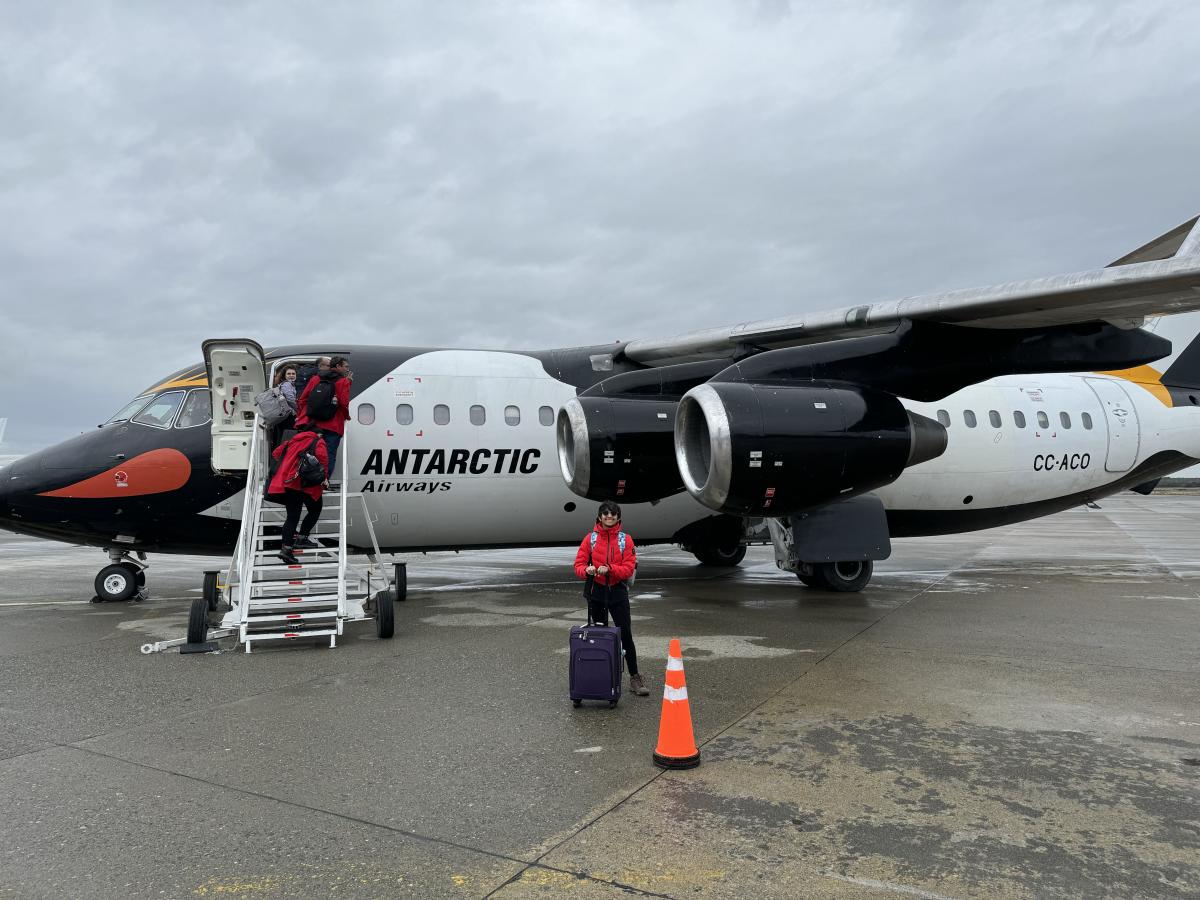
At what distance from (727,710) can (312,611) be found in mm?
5387

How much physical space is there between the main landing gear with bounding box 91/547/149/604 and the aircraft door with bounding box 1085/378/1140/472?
14750 mm

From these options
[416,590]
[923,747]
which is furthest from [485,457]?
[923,747]

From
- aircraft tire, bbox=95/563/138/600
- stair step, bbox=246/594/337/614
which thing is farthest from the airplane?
stair step, bbox=246/594/337/614

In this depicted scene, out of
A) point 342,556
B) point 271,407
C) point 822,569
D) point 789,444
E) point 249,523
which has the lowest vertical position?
point 822,569

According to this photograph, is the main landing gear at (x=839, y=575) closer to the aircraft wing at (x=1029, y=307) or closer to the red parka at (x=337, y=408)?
the aircraft wing at (x=1029, y=307)

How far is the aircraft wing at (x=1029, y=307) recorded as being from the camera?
7965 mm

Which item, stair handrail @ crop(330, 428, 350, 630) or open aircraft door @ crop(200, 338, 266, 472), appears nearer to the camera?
stair handrail @ crop(330, 428, 350, 630)

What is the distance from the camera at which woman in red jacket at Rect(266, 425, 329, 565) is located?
29.1 ft

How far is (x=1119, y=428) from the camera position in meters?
13.6

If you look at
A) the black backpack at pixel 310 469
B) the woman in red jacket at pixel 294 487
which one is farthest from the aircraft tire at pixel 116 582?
the black backpack at pixel 310 469

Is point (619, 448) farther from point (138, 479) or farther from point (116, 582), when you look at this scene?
point (116, 582)

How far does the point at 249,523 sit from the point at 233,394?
231cm

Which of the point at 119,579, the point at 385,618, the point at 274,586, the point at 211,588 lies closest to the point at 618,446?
the point at 385,618

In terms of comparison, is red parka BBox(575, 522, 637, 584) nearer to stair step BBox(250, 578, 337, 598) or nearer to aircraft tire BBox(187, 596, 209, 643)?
stair step BBox(250, 578, 337, 598)
